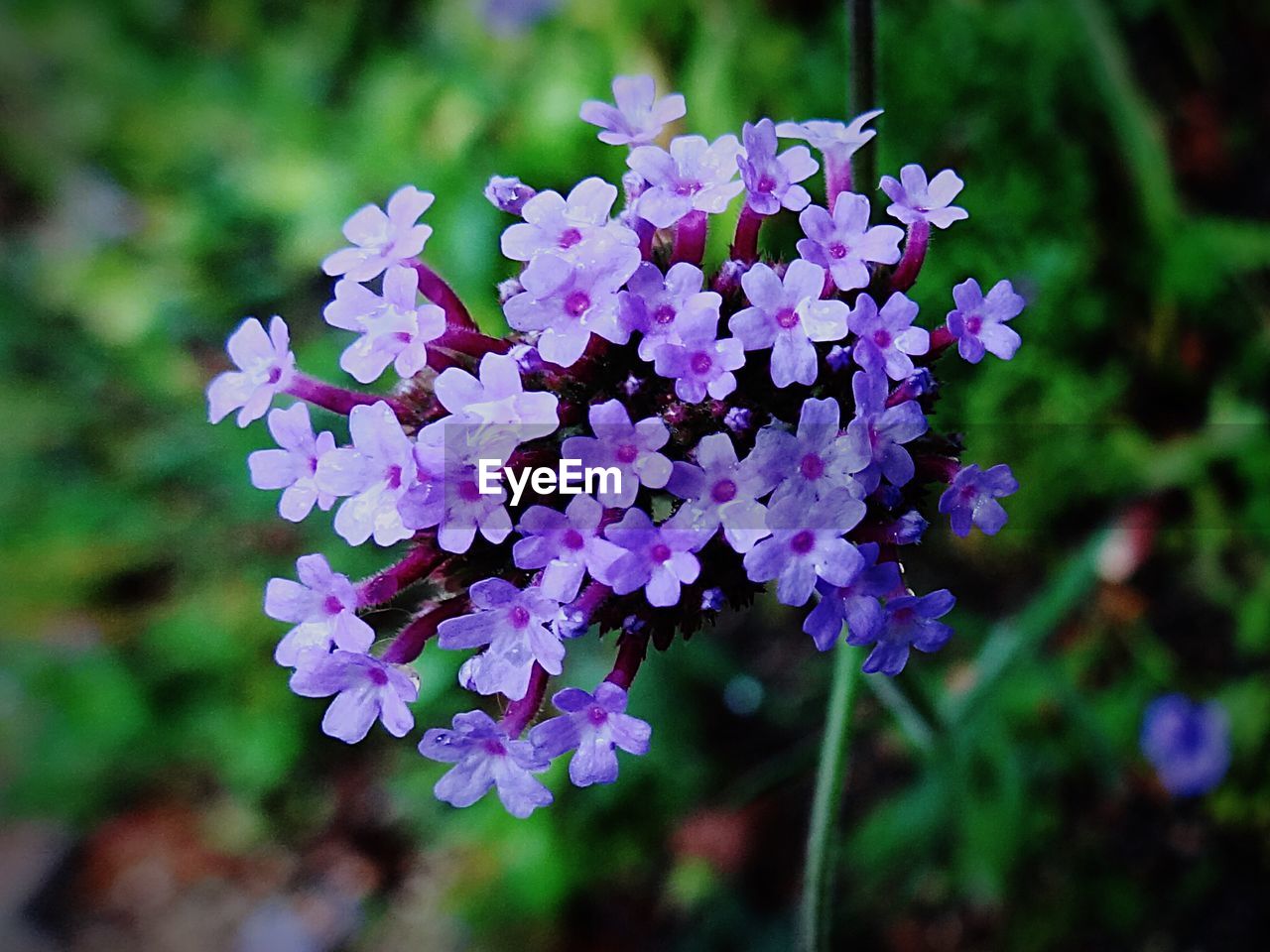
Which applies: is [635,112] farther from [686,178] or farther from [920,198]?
[920,198]

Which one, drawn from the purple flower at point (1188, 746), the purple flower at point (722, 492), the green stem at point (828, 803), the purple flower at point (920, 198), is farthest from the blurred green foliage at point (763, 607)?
the purple flower at point (722, 492)

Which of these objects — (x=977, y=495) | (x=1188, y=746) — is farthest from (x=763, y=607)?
(x=977, y=495)

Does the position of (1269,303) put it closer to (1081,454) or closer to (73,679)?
(1081,454)

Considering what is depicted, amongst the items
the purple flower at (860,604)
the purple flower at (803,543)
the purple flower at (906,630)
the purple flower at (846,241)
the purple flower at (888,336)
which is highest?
the purple flower at (846,241)

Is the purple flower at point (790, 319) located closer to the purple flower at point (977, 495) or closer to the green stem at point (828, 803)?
the purple flower at point (977, 495)

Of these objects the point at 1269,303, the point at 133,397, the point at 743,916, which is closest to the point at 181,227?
the point at 133,397

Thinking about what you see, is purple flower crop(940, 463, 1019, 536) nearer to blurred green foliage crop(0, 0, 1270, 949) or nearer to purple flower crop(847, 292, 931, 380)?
purple flower crop(847, 292, 931, 380)
